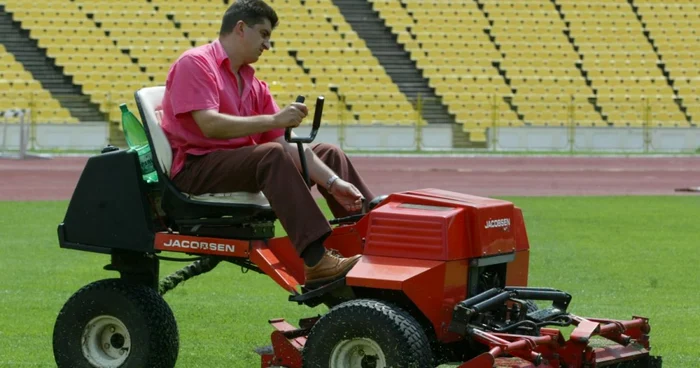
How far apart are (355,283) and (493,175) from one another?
71.2 ft

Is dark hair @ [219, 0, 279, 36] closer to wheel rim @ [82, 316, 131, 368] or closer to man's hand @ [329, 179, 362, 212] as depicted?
man's hand @ [329, 179, 362, 212]

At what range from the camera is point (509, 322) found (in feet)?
19.6

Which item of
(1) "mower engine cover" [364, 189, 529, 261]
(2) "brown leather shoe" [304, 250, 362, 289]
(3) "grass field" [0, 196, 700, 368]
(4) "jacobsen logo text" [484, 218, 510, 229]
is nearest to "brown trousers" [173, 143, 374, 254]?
(2) "brown leather shoe" [304, 250, 362, 289]

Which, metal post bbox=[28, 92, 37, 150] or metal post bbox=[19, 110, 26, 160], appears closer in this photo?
metal post bbox=[19, 110, 26, 160]

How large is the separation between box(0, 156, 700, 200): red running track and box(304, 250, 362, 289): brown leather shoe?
15.1 metres

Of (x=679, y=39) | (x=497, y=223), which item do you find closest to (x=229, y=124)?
(x=497, y=223)

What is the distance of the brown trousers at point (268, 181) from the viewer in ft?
18.6

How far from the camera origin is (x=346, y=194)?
6.12m

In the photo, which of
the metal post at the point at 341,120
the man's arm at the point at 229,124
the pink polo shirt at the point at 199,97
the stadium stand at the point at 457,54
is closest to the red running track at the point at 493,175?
the metal post at the point at 341,120

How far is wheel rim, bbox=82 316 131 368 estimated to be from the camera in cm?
637

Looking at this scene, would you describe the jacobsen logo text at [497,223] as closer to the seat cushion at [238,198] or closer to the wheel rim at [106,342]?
the seat cushion at [238,198]

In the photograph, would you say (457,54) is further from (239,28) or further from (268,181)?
(268,181)

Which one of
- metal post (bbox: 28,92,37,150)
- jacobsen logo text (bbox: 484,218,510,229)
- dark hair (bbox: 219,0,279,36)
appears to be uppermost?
dark hair (bbox: 219,0,279,36)

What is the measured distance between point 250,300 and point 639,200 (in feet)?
39.7
